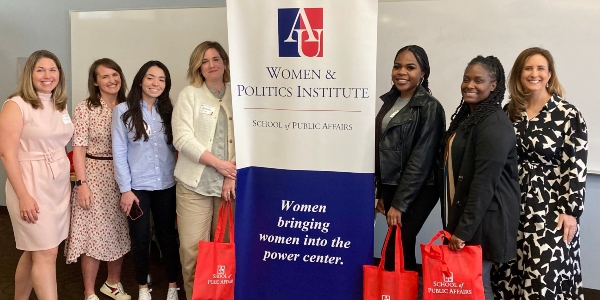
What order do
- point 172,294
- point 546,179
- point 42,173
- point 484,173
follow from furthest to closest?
point 172,294
point 42,173
point 546,179
point 484,173

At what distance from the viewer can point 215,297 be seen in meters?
2.01

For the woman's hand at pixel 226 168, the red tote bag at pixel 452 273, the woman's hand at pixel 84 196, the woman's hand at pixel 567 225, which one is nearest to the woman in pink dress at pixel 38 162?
the woman's hand at pixel 84 196

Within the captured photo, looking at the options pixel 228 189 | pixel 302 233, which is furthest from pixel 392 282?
pixel 228 189

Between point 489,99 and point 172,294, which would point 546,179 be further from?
point 172,294

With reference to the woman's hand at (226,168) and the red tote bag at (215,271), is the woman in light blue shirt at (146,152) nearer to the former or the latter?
the woman's hand at (226,168)

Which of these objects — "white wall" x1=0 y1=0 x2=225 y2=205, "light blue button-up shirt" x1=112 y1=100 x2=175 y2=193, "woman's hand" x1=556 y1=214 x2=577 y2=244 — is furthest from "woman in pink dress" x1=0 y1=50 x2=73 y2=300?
"woman's hand" x1=556 y1=214 x2=577 y2=244

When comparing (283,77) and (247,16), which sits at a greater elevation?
(247,16)

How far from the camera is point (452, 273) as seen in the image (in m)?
1.75

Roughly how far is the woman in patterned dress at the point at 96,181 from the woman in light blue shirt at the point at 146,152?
17 centimetres

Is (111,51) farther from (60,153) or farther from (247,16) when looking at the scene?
(247,16)

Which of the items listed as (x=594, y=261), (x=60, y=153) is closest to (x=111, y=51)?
(x=60, y=153)

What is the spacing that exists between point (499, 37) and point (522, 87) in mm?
981

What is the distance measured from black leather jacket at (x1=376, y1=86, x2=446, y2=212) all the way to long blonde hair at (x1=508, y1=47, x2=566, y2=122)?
0.37 meters

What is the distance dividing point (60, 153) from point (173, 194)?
0.61 meters
